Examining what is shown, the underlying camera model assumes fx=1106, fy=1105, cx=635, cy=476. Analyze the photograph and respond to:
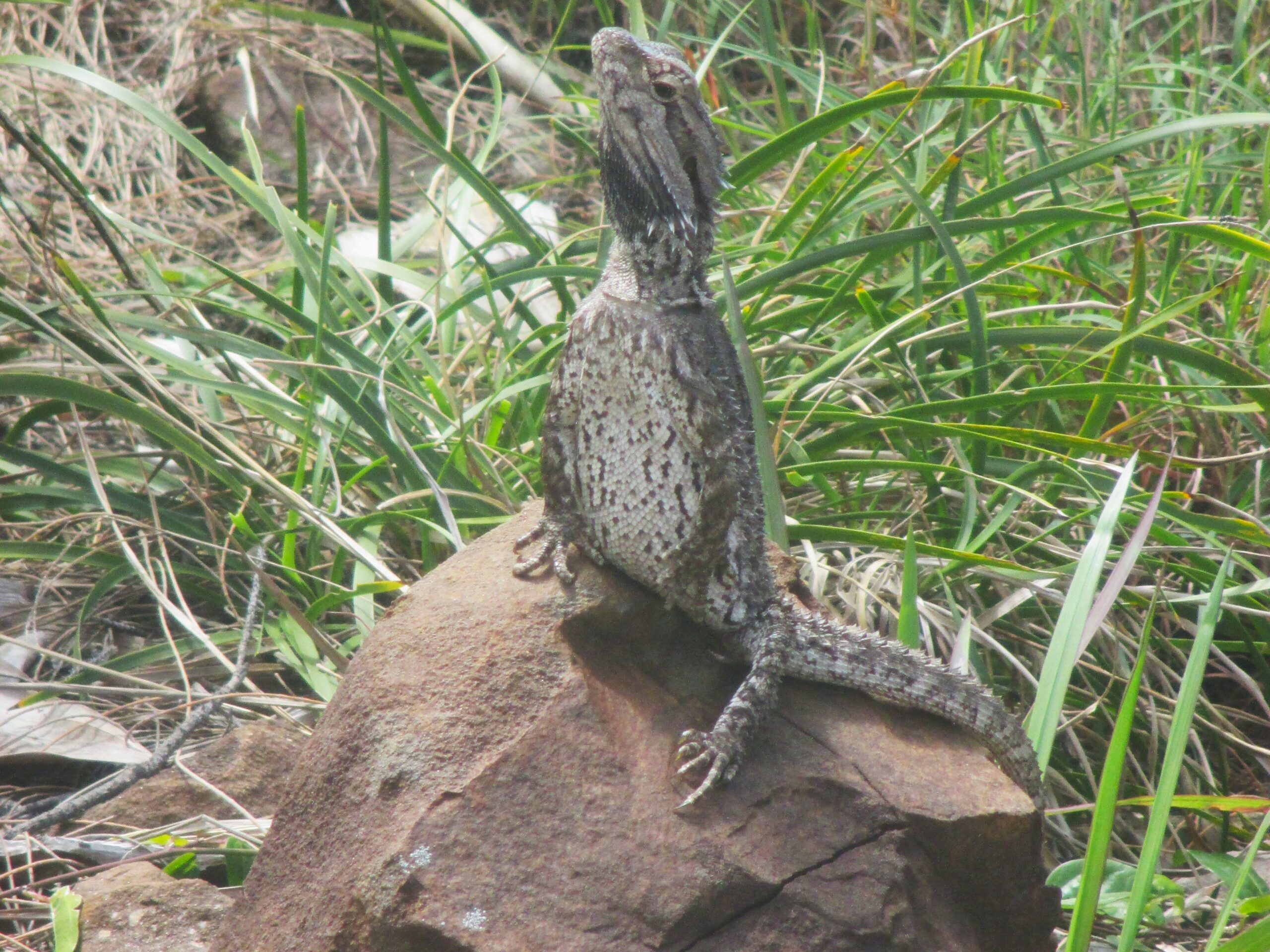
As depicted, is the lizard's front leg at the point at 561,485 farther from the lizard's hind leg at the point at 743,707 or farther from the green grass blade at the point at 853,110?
the green grass blade at the point at 853,110

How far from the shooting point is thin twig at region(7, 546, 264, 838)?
3967 mm

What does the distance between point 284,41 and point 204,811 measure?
293 inches

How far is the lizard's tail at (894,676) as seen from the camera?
3469mm

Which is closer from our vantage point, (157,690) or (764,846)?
(764,846)

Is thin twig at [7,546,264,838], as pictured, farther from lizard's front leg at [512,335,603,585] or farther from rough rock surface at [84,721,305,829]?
lizard's front leg at [512,335,603,585]

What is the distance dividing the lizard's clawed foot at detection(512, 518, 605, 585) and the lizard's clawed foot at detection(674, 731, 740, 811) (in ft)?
2.06

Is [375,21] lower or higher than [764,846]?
higher

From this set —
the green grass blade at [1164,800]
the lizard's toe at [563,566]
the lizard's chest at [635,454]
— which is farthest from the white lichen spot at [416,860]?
the green grass blade at [1164,800]

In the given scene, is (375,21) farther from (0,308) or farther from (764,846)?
(764,846)

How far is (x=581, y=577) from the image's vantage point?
11.3 ft

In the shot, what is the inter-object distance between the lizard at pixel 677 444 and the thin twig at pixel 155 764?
59.1 inches

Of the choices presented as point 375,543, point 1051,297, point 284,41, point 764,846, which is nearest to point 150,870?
point 375,543

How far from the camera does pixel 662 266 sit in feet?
11.0

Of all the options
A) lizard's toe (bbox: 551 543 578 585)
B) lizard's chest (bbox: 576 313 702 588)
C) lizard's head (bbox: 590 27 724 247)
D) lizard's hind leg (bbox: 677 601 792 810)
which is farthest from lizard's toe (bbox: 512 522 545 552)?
lizard's head (bbox: 590 27 724 247)
